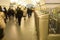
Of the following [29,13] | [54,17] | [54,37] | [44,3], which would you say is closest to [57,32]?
[54,37]

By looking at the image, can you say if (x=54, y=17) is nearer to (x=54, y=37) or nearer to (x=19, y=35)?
(x=54, y=37)

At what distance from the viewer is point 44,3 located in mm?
16766

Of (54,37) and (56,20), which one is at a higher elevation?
(56,20)

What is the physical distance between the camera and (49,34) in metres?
4.80

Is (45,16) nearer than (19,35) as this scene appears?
Yes

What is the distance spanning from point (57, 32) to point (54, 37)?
0.17m

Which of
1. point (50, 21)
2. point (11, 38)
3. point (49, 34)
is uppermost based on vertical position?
point (50, 21)

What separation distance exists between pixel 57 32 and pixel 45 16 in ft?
1.97

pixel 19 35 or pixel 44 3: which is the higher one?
pixel 44 3

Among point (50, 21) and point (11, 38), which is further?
point (11, 38)

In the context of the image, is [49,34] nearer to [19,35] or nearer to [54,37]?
[54,37]

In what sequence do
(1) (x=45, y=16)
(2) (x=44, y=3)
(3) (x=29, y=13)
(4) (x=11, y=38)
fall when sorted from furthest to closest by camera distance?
(2) (x=44, y=3), (3) (x=29, y=13), (4) (x=11, y=38), (1) (x=45, y=16)

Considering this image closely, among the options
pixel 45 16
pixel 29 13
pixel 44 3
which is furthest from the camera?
pixel 44 3

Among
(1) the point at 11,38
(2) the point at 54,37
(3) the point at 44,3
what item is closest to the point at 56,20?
(2) the point at 54,37
